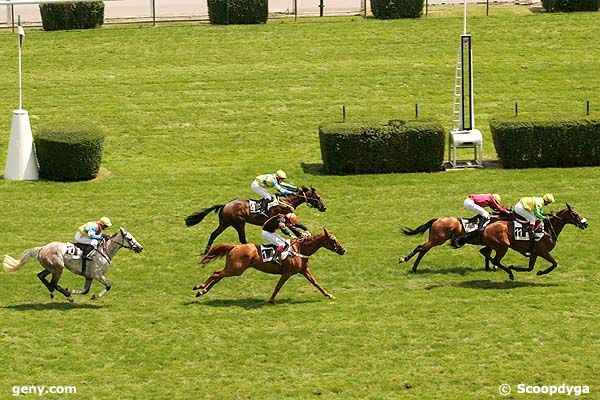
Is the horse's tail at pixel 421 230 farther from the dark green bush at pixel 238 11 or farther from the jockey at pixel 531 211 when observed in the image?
the dark green bush at pixel 238 11

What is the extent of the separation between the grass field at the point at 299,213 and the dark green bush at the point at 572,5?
1.94 ft

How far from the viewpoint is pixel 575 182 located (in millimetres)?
32719

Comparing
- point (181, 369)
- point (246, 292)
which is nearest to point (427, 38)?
point (246, 292)

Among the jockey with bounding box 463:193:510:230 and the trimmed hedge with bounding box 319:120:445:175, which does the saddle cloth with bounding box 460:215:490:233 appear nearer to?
the jockey with bounding box 463:193:510:230

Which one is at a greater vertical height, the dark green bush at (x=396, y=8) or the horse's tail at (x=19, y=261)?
the dark green bush at (x=396, y=8)

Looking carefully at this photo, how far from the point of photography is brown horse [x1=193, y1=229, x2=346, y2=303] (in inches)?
972

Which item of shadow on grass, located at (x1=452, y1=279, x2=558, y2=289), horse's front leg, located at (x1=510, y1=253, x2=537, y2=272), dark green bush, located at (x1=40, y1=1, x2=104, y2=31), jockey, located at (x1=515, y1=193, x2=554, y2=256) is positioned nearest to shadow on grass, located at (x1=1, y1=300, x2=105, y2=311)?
shadow on grass, located at (x1=452, y1=279, x2=558, y2=289)

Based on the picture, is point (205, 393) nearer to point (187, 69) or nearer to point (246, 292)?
point (246, 292)

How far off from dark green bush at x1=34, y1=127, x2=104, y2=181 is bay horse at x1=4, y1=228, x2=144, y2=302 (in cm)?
816

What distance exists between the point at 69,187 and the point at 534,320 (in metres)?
13.1

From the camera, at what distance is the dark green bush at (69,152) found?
3294 cm

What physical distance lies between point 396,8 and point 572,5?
5.92m

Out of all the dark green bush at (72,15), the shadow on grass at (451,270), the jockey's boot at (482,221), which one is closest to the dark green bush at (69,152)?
the shadow on grass at (451,270)

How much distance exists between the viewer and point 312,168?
34.2 metres
